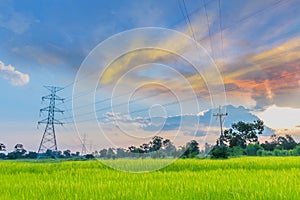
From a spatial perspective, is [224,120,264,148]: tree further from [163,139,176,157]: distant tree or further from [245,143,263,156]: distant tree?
Answer: [163,139,176,157]: distant tree

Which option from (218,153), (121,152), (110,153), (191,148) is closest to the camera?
(121,152)

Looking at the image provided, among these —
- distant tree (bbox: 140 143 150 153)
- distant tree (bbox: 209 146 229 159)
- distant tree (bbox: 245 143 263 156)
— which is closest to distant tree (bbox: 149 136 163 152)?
distant tree (bbox: 140 143 150 153)

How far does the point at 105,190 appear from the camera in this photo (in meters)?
6.01

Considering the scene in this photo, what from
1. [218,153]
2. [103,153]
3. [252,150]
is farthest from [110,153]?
[252,150]

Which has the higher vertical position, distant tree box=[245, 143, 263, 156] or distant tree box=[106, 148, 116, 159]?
distant tree box=[245, 143, 263, 156]

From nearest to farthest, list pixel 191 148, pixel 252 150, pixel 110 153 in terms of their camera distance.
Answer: pixel 110 153 → pixel 191 148 → pixel 252 150

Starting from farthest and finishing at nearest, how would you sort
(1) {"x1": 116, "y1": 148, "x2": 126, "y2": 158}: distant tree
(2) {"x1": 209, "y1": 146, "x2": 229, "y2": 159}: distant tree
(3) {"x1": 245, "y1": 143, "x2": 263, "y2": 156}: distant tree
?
(3) {"x1": 245, "y1": 143, "x2": 263, "y2": 156}: distant tree < (2) {"x1": 209, "y1": 146, "x2": 229, "y2": 159}: distant tree < (1) {"x1": 116, "y1": 148, "x2": 126, "y2": 158}: distant tree

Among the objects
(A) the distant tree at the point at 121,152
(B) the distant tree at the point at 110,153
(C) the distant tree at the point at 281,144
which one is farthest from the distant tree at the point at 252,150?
(A) the distant tree at the point at 121,152

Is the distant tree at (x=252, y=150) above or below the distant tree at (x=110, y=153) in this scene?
above

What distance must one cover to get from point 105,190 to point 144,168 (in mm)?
4494

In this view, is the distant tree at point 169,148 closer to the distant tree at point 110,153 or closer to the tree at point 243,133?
the distant tree at point 110,153

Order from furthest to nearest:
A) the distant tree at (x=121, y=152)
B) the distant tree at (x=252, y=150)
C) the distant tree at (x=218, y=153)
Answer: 1. the distant tree at (x=252, y=150)
2. the distant tree at (x=218, y=153)
3. the distant tree at (x=121, y=152)

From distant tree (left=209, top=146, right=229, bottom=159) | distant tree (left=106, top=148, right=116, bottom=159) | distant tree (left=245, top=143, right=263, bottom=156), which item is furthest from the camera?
distant tree (left=245, top=143, right=263, bottom=156)

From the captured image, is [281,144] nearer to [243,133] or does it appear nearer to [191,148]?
[243,133]
